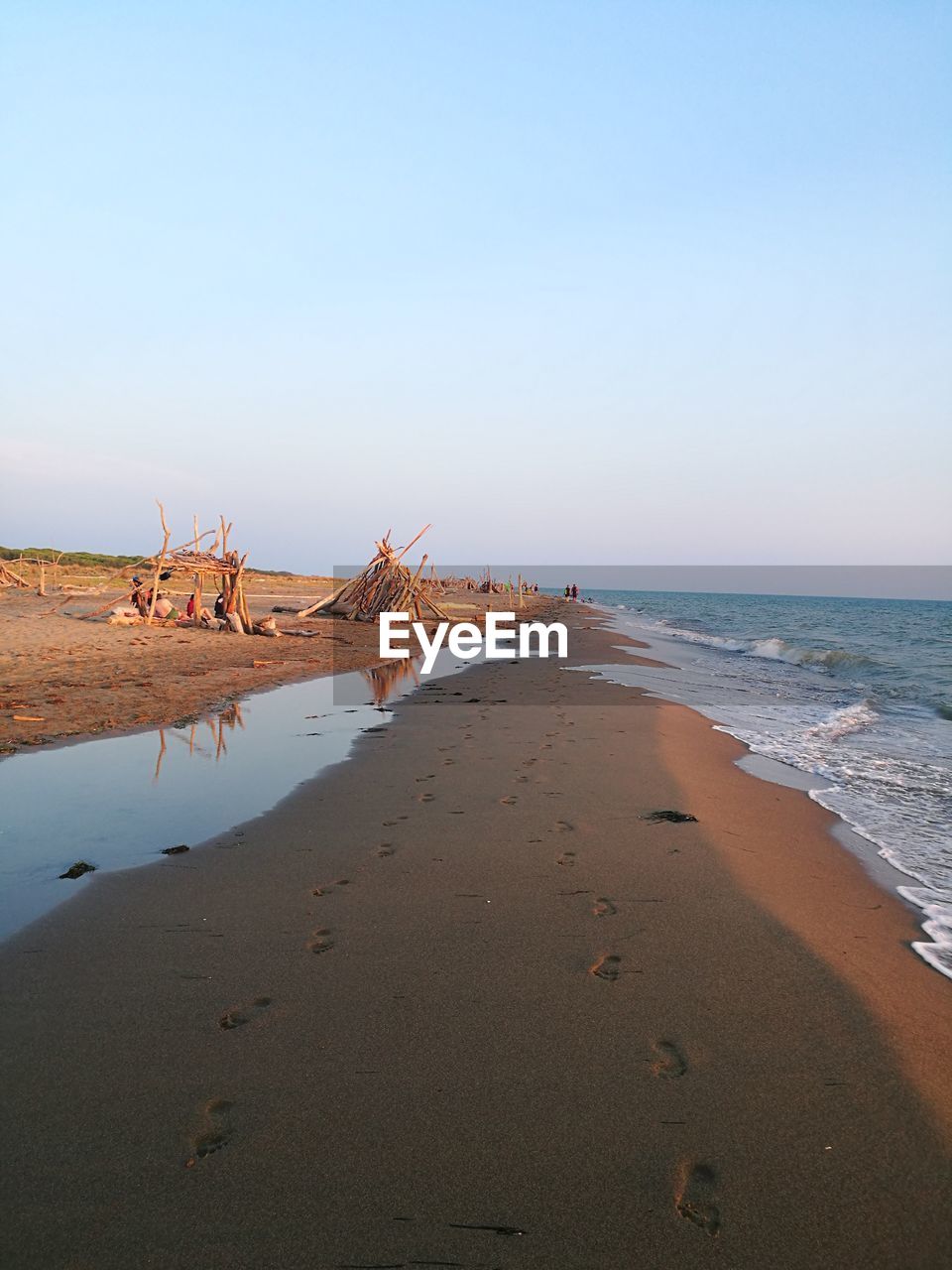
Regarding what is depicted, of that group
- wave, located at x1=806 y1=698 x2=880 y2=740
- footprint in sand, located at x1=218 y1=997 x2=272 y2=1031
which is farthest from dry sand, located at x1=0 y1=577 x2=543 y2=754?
wave, located at x1=806 y1=698 x2=880 y2=740

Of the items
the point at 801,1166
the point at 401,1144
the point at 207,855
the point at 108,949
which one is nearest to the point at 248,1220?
the point at 401,1144

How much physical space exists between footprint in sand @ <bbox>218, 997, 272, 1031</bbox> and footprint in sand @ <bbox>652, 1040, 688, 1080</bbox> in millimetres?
1729

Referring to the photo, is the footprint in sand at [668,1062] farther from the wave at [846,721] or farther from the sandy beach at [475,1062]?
the wave at [846,721]

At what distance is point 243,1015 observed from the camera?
327 centimetres

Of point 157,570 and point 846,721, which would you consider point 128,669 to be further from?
point 846,721

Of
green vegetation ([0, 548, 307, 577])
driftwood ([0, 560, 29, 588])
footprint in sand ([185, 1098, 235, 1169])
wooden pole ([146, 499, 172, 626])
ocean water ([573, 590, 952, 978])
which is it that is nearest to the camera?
footprint in sand ([185, 1098, 235, 1169])

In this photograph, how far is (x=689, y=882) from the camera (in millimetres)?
4984

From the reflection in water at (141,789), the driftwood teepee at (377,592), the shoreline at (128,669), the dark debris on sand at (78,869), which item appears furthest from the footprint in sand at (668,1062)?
the driftwood teepee at (377,592)

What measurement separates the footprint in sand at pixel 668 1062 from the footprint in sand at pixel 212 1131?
5.33 feet

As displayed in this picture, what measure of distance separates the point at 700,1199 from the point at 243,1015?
1.99 metres

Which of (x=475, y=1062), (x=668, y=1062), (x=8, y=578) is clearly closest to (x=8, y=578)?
(x=8, y=578)

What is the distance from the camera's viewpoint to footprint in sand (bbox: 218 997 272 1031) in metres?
3.19

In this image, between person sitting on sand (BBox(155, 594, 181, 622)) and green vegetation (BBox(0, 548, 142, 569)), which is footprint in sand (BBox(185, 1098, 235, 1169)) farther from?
green vegetation (BBox(0, 548, 142, 569))

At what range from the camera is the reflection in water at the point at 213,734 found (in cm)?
830
